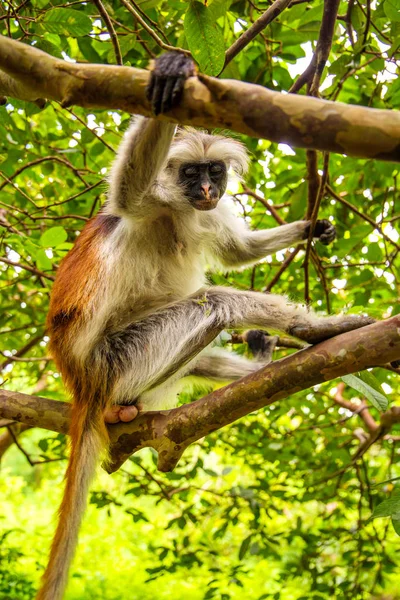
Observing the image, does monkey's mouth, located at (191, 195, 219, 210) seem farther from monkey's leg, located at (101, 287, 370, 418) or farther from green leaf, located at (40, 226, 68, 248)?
green leaf, located at (40, 226, 68, 248)

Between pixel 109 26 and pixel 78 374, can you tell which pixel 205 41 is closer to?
pixel 109 26

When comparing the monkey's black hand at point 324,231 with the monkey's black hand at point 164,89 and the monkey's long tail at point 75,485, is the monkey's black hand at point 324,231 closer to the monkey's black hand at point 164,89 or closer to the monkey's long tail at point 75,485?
the monkey's long tail at point 75,485

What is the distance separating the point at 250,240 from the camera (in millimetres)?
4680

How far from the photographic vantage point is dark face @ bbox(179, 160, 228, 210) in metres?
3.79

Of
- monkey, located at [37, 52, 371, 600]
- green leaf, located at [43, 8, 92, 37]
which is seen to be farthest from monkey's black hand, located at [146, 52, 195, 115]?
green leaf, located at [43, 8, 92, 37]

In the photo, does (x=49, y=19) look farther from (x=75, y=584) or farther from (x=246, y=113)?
(x=75, y=584)

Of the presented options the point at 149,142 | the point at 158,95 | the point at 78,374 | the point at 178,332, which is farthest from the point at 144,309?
the point at 158,95

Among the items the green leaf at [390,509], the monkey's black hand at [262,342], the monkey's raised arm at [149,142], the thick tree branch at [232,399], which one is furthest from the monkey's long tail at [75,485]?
the green leaf at [390,509]

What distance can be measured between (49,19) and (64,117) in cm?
136

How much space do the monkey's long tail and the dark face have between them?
131 cm

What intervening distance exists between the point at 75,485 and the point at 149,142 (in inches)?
68.1

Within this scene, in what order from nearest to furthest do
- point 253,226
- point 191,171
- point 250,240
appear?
point 191,171 < point 250,240 < point 253,226

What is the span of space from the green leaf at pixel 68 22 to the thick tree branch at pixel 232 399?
187cm

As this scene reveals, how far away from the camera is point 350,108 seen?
1.60 m
